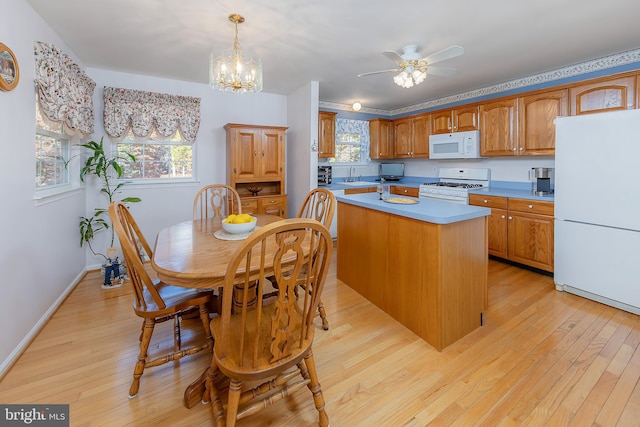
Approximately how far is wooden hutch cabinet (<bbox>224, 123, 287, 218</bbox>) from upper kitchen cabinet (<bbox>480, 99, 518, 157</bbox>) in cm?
281

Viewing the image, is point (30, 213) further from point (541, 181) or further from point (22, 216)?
point (541, 181)

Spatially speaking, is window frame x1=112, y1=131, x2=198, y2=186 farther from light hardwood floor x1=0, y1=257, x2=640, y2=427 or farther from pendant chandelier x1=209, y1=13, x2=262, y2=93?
pendant chandelier x1=209, y1=13, x2=262, y2=93

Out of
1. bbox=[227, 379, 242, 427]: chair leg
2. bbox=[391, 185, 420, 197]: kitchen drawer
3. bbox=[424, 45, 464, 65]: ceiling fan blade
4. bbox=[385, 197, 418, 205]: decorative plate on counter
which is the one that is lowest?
bbox=[227, 379, 242, 427]: chair leg

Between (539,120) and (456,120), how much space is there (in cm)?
113

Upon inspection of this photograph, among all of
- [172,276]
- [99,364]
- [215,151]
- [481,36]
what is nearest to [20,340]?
[99,364]

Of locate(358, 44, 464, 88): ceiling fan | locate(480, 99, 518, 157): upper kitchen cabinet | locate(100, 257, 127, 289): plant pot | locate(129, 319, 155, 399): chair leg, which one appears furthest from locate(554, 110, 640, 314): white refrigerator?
locate(100, 257, 127, 289): plant pot

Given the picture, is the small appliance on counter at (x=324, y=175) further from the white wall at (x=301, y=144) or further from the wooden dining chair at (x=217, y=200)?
the wooden dining chair at (x=217, y=200)

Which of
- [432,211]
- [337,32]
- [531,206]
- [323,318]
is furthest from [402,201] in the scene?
[531,206]

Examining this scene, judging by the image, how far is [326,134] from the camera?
187 inches

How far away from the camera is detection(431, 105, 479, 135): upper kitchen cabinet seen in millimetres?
4168

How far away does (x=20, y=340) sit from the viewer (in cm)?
192

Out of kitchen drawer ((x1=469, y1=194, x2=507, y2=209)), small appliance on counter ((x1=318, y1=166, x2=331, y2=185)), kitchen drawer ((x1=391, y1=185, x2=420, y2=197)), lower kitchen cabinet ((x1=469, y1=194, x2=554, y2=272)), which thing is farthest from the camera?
small appliance on counter ((x1=318, y1=166, x2=331, y2=185))

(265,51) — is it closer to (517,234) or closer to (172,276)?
(172,276)

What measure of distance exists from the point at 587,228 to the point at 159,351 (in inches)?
144
